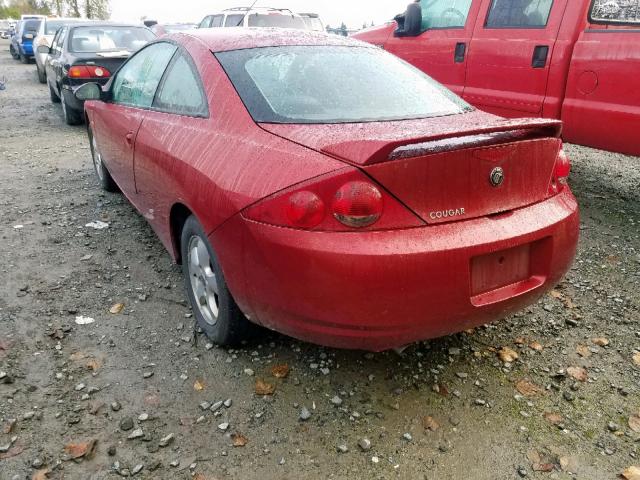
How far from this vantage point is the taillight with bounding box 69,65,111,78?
800 centimetres

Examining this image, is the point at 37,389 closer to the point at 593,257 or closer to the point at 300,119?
the point at 300,119

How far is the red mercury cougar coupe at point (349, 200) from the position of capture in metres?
2.03

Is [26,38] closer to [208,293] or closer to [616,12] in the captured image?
[616,12]

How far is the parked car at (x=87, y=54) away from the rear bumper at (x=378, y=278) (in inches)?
271

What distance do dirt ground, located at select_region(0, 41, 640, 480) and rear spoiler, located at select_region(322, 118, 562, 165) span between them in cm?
114

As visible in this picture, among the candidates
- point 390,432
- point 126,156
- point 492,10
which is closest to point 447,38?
point 492,10

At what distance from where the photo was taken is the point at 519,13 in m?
4.94

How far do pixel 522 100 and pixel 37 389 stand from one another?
439cm

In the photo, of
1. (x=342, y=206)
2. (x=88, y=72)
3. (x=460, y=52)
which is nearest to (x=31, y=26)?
(x=88, y=72)

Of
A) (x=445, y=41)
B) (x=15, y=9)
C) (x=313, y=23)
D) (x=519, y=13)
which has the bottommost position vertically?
(x=445, y=41)

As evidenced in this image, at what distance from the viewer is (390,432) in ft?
7.52

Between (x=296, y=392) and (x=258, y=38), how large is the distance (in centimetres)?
195

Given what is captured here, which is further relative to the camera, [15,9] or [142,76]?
[15,9]

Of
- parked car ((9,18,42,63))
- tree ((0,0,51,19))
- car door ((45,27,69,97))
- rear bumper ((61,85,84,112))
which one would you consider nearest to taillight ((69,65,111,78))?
rear bumper ((61,85,84,112))
